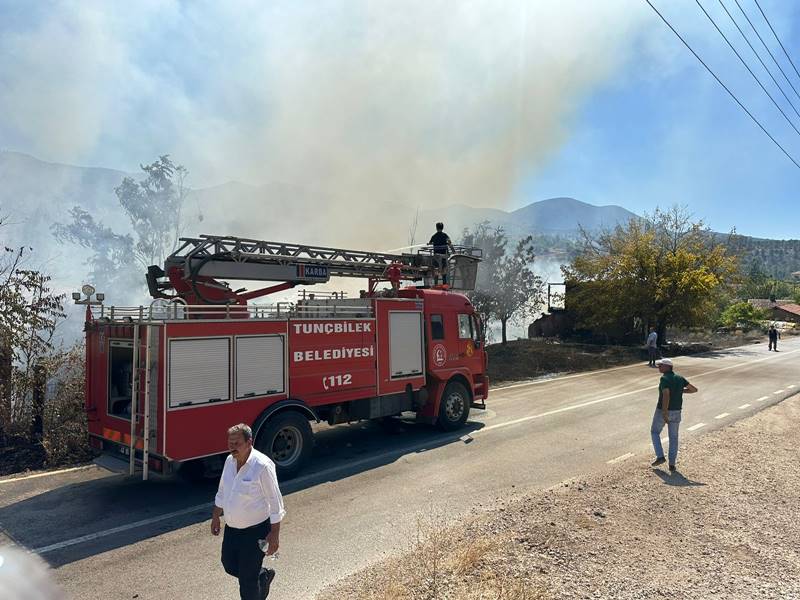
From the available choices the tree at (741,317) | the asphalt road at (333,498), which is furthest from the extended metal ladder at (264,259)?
the tree at (741,317)

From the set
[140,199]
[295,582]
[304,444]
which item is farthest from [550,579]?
[140,199]

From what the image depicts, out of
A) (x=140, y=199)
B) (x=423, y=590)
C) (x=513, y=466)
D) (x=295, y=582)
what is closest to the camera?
(x=423, y=590)

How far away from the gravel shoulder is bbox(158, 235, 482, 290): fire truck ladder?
15.1ft

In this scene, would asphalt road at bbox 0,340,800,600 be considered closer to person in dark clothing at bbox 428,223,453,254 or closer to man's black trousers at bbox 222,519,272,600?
man's black trousers at bbox 222,519,272,600

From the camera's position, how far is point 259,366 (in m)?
7.06

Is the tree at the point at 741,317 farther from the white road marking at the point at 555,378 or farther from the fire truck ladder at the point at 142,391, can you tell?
the fire truck ladder at the point at 142,391

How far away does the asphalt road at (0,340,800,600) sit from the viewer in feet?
15.2

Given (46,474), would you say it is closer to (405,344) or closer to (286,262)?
(286,262)

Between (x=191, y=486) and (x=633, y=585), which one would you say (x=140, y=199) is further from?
(x=633, y=585)

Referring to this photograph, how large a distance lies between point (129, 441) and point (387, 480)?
3.34 m

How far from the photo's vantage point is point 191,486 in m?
7.03

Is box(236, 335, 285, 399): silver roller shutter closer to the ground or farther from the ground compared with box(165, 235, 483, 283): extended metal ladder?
closer to the ground

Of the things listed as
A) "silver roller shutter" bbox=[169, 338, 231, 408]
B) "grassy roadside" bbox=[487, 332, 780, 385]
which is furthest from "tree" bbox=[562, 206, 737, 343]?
"silver roller shutter" bbox=[169, 338, 231, 408]

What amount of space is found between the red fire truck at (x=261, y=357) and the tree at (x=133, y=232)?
76.3 ft
